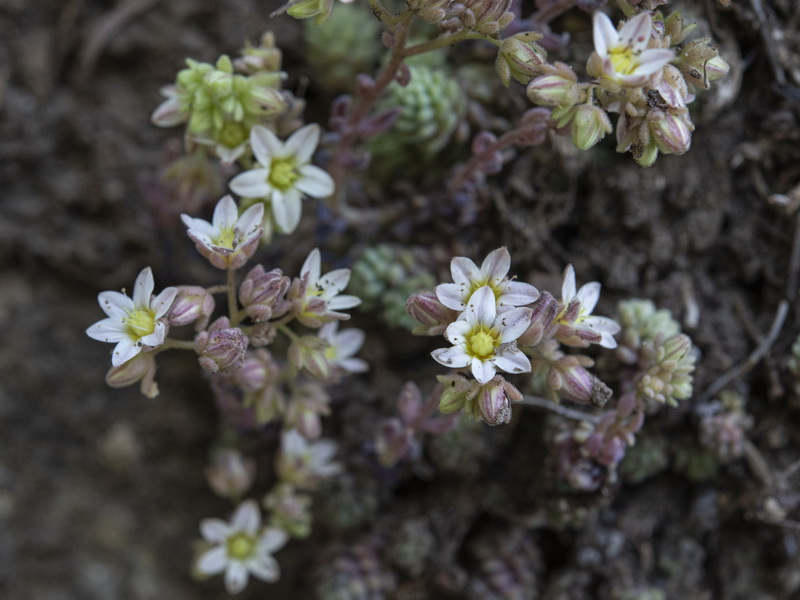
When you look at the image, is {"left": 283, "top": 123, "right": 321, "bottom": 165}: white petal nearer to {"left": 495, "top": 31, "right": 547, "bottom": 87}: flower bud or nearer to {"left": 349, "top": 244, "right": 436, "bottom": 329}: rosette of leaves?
{"left": 349, "top": 244, "right": 436, "bottom": 329}: rosette of leaves

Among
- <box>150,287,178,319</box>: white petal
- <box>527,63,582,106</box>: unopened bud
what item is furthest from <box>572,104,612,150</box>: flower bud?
<box>150,287,178,319</box>: white petal

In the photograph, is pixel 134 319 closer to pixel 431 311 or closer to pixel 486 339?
pixel 431 311

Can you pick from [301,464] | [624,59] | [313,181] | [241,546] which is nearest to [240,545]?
[241,546]

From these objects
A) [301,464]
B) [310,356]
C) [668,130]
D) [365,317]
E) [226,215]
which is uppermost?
[668,130]

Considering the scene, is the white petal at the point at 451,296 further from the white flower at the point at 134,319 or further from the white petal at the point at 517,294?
the white flower at the point at 134,319

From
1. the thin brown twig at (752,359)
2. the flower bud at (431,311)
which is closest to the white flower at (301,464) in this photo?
the flower bud at (431,311)

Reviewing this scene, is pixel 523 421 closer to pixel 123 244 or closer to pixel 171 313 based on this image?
pixel 171 313

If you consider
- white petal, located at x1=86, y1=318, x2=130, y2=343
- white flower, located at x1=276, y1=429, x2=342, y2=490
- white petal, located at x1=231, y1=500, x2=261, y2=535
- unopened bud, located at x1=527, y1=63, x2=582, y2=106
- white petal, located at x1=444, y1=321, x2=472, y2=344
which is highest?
unopened bud, located at x1=527, y1=63, x2=582, y2=106
